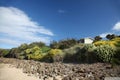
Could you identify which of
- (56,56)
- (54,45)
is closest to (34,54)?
(54,45)

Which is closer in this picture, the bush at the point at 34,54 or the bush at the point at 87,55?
the bush at the point at 87,55

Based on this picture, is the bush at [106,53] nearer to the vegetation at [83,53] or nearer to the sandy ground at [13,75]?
the vegetation at [83,53]

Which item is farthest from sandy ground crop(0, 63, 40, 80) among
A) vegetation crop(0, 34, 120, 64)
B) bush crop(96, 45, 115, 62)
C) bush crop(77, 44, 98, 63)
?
bush crop(77, 44, 98, 63)

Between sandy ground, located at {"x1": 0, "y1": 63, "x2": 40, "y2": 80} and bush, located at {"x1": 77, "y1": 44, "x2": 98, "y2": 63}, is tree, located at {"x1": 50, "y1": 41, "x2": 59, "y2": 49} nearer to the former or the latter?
bush, located at {"x1": 77, "y1": 44, "x2": 98, "y2": 63}

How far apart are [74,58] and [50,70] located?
27.1 ft

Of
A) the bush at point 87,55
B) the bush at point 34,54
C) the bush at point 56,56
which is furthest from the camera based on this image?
the bush at point 34,54

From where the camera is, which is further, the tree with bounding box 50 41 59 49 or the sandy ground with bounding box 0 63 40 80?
the tree with bounding box 50 41 59 49

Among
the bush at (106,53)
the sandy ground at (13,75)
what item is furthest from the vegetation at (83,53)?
the sandy ground at (13,75)

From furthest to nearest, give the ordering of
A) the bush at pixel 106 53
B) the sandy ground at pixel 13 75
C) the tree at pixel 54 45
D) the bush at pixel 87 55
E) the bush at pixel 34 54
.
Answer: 1. the tree at pixel 54 45
2. the bush at pixel 34 54
3. the bush at pixel 87 55
4. the bush at pixel 106 53
5. the sandy ground at pixel 13 75

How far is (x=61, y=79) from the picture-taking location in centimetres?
1012

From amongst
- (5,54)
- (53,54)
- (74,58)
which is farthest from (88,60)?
(5,54)

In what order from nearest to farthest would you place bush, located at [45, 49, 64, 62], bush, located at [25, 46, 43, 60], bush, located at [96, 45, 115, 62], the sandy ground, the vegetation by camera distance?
the sandy ground → bush, located at [96, 45, 115, 62] → the vegetation → bush, located at [45, 49, 64, 62] → bush, located at [25, 46, 43, 60]

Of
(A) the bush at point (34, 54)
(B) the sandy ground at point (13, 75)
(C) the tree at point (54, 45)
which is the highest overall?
(C) the tree at point (54, 45)

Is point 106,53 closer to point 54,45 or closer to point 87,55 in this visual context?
point 87,55
